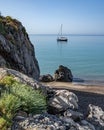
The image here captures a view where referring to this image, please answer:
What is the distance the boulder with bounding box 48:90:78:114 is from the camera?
36.7 feet

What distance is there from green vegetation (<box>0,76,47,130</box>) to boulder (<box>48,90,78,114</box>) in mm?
885

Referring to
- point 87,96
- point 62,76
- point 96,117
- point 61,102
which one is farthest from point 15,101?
point 62,76

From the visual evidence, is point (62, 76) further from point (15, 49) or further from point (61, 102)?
point (61, 102)

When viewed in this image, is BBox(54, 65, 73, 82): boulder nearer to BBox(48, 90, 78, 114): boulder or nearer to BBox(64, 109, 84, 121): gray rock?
BBox(48, 90, 78, 114): boulder

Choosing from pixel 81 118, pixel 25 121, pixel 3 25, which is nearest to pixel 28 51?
pixel 3 25

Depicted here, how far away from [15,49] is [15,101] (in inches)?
672

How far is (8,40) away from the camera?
2534cm

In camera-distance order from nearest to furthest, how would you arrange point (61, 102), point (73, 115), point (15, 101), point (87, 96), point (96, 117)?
1. point (15, 101)
2. point (73, 115)
3. point (61, 102)
4. point (96, 117)
5. point (87, 96)

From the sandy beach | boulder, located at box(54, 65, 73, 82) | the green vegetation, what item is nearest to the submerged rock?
the green vegetation

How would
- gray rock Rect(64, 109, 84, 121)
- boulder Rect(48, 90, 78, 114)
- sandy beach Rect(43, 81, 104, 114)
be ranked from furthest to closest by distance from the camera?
sandy beach Rect(43, 81, 104, 114)
boulder Rect(48, 90, 78, 114)
gray rock Rect(64, 109, 84, 121)

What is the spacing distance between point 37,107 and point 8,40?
53.6ft

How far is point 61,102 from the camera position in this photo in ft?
38.1

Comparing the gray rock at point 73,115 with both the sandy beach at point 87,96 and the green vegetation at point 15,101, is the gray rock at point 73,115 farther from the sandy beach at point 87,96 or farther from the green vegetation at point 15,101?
the sandy beach at point 87,96

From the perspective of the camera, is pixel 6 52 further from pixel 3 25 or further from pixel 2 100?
pixel 2 100
